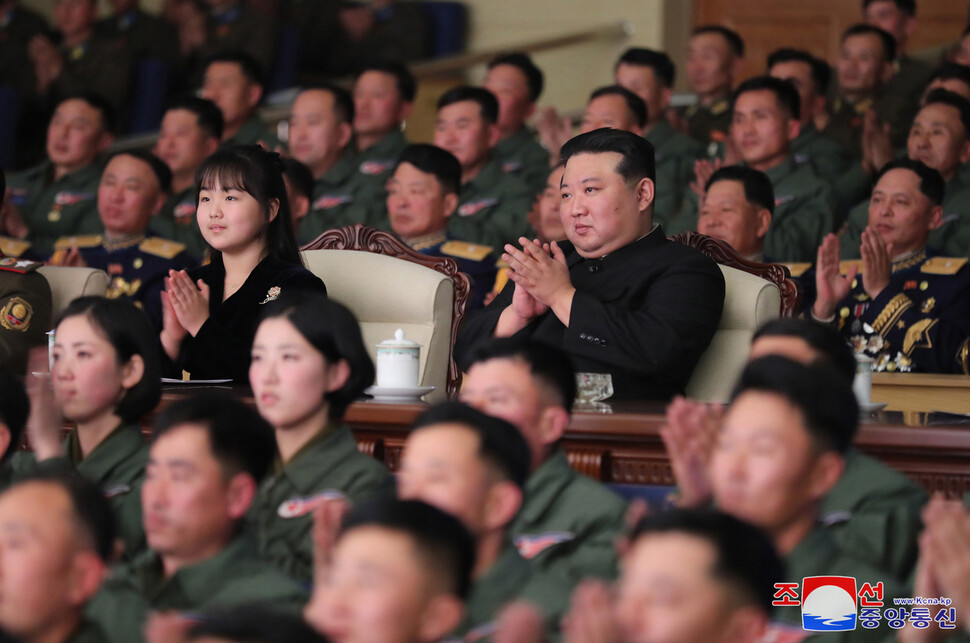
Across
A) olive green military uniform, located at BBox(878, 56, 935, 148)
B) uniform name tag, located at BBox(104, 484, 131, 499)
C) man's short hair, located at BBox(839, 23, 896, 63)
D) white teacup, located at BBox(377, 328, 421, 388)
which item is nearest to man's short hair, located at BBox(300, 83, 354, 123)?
man's short hair, located at BBox(839, 23, 896, 63)

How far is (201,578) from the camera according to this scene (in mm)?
1782

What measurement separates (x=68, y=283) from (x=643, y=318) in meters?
1.52

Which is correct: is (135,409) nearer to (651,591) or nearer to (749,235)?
(651,591)

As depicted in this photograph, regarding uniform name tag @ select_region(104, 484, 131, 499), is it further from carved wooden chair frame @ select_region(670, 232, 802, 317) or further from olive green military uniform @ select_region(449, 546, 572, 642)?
carved wooden chair frame @ select_region(670, 232, 802, 317)

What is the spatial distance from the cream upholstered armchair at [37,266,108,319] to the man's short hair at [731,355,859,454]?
212 centimetres

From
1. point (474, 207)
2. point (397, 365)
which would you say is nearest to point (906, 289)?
point (474, 207)

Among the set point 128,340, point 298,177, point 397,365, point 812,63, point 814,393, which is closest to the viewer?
point 814,393

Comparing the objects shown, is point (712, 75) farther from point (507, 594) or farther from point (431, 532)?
point (431, 532)

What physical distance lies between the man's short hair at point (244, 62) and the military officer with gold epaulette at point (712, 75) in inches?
73.9

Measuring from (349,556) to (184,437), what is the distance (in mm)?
479

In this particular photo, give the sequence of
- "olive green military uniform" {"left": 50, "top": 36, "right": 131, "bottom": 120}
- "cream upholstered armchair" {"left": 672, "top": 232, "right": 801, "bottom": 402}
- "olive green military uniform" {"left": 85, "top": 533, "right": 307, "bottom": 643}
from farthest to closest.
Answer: "olive green military uniform" {"left": 50, "top": 36, "right": 131, "bottom": 120}, "cream upholstered armchair" {"left": 672, "top": 232, "right": 801, "bottom": 402}, "olive green military uniform" {"left": 85, "top": 533, "right": 307, "bottom": 643}

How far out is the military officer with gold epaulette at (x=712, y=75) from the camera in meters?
5.63

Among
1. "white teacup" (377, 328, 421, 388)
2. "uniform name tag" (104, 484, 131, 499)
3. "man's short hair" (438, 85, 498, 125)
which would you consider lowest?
"uniform name tag" (104, 484, 131, 499)

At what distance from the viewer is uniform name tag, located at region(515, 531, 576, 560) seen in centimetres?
183
